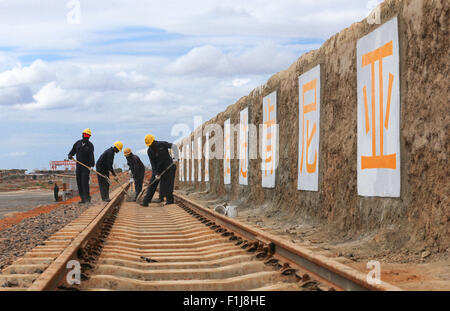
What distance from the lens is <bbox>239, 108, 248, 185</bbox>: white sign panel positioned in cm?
1435

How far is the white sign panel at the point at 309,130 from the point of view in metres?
8.94

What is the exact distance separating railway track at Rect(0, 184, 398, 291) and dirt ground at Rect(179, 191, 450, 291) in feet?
1.80

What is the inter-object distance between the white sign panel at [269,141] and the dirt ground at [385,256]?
9.11 feet

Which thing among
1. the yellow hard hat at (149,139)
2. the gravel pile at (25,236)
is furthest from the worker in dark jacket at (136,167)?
the gravel pile at (25,236)

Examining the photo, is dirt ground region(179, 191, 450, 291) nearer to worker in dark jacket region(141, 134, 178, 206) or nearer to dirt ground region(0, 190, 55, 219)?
worker in dark jacket region(141, 134, 178, 206)

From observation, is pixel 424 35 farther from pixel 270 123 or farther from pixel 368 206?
pixel 270 123

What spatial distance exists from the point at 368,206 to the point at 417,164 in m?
1.21

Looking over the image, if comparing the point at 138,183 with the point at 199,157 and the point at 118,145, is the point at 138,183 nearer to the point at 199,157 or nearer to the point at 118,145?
the point at 118,145

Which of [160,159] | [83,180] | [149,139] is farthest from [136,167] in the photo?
[149,139]

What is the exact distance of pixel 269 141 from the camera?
39.5 feet

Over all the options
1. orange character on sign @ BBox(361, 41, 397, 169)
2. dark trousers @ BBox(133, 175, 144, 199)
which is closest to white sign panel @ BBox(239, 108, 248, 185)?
dark trousers @ BBox(133, 175, 144, 199)

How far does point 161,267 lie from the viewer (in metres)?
5.68
